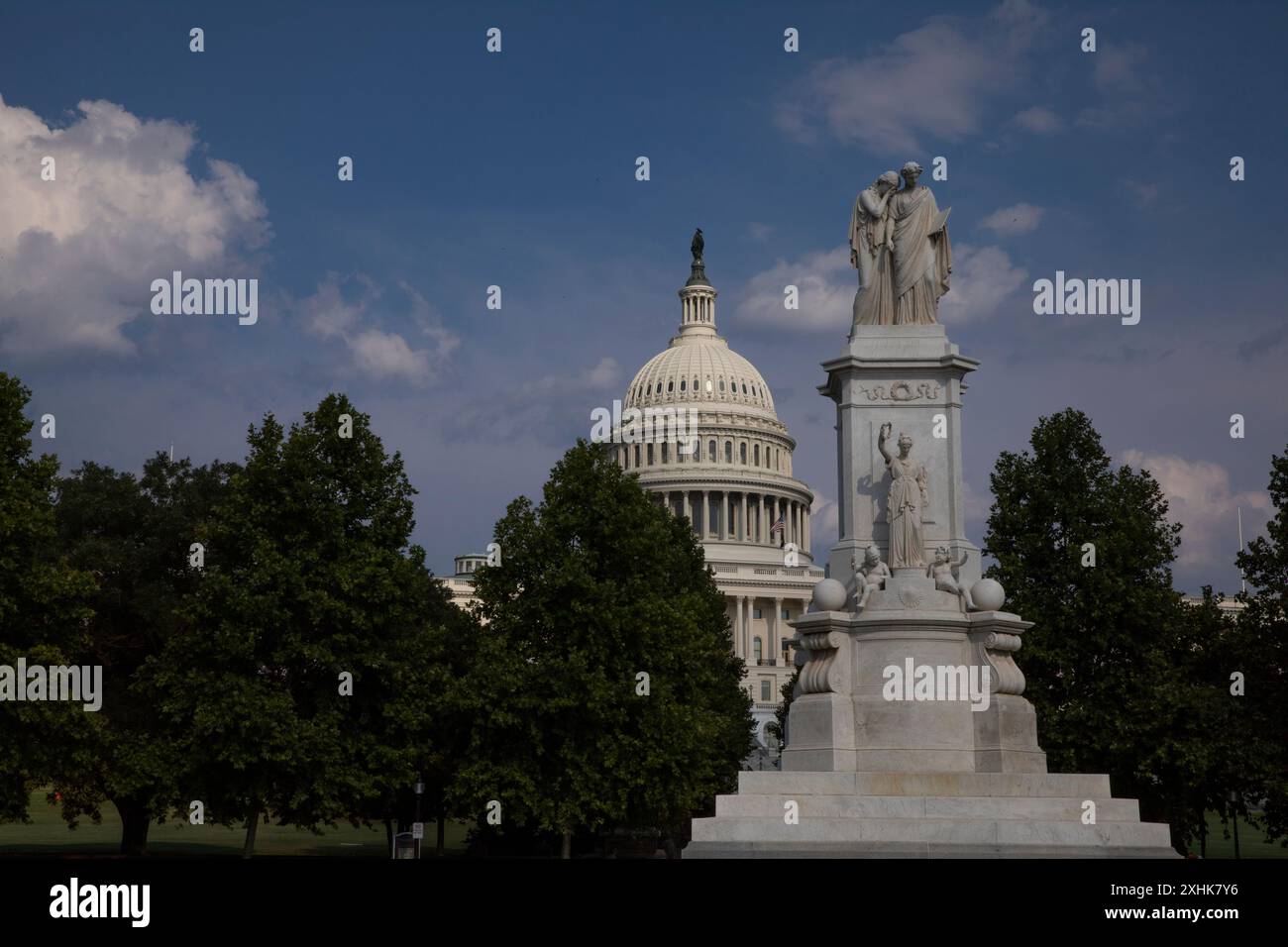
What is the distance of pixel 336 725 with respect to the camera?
4838cm

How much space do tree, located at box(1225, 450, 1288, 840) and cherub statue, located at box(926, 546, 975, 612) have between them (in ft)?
79.5

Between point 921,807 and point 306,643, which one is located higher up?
point 306,643

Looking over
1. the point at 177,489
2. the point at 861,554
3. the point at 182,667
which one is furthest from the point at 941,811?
the point at 177,489

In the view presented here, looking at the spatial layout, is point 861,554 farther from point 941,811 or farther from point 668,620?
point 668,620

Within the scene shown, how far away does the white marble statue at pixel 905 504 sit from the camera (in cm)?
2858

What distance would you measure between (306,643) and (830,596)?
25.1m

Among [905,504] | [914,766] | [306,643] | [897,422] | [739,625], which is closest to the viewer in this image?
[914,766]

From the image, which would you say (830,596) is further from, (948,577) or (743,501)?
(743,501)

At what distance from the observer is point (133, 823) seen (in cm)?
5519

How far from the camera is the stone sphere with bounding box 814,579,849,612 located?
2775cm

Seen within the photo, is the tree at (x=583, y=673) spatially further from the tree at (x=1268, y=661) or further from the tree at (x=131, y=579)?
the tree at (x=1268, y=661)

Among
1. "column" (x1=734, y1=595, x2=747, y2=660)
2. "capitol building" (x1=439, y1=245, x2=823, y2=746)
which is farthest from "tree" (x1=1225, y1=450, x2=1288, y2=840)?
"column" (x1=734, y1=595, x2=747, y2=660)

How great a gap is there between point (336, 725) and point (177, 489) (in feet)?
50.0

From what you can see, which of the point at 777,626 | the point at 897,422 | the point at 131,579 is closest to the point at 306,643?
the point at 131,579
